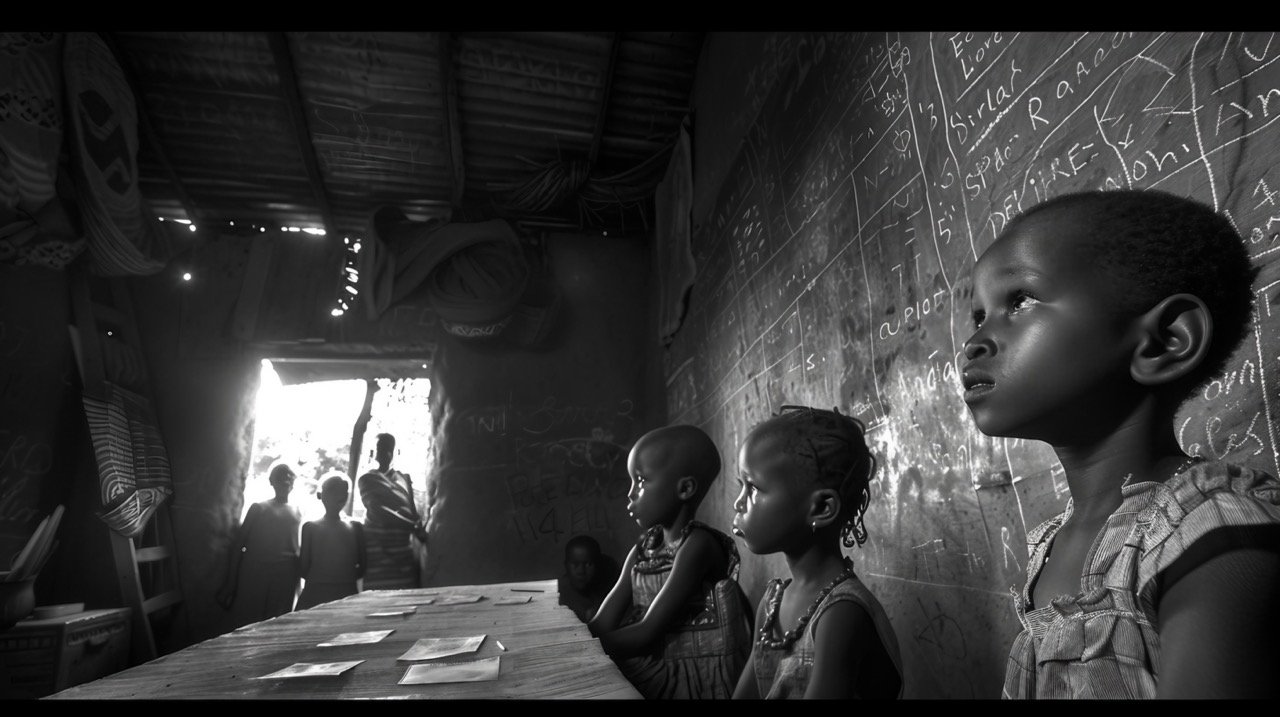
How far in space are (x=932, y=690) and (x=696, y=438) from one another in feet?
3.30

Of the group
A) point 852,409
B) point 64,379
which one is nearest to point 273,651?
point 852,409

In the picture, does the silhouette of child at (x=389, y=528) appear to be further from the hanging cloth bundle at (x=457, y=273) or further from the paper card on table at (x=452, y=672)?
the paper card on table at (x=452, y=672)

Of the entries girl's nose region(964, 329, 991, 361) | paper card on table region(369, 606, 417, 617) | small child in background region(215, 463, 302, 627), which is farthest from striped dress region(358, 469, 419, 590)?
girl's nose region(964, 329, 991, 361)

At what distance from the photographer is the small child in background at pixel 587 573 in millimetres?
4797

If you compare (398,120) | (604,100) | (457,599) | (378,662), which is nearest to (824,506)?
(378,662)

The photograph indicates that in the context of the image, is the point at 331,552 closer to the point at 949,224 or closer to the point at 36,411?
the point at 36,411

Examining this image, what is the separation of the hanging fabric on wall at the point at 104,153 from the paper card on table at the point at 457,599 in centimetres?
398

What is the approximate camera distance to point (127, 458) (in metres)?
5.18

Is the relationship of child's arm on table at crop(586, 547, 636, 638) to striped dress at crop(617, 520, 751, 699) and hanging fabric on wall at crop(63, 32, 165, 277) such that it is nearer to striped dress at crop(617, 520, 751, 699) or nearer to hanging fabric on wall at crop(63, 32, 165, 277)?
striped dress at crop(617, 520, 751, 699)

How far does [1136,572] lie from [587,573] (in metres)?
4.42

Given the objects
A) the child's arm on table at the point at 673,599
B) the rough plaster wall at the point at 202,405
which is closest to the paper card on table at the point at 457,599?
the child's arm on table at the point at 673,599

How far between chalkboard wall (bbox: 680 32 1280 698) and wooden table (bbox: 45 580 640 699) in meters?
0.98

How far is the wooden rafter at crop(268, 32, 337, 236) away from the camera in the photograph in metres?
4.64

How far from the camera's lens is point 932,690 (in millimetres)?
1914
